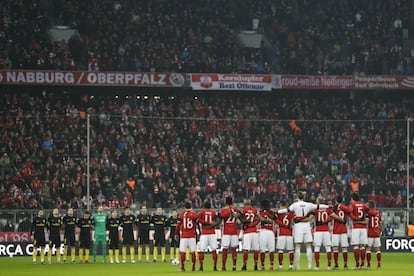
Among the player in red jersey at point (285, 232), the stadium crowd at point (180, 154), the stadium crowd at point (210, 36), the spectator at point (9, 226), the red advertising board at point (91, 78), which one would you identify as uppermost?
the stadium crowd at point (210, 36)

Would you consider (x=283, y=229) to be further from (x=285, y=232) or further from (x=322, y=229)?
(x=322, y=229)

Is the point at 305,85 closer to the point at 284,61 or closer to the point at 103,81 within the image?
the point at 284,61

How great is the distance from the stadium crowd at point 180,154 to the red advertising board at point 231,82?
1598mm

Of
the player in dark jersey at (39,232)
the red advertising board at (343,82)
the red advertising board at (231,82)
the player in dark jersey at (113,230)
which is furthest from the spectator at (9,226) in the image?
the red advertising board at (343,82)

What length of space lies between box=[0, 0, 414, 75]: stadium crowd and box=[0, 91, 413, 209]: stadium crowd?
208 centimetres

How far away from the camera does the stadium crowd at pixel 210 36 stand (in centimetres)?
5767

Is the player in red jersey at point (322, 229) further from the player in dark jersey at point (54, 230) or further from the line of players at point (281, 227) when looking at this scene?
the player in dark jersey at point (54, 230)

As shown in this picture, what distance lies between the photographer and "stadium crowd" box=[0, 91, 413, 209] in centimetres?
4978

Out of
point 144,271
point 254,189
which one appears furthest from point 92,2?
point 144,271

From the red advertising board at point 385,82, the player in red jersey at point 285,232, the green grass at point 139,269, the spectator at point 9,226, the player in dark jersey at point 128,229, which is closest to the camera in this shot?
the green grass at point 139,269

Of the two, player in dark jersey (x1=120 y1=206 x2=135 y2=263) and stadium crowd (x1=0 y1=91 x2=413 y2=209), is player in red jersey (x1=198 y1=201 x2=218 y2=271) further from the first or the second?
stadium crowd (x1=0 y1=91 x2=413 y2=209)

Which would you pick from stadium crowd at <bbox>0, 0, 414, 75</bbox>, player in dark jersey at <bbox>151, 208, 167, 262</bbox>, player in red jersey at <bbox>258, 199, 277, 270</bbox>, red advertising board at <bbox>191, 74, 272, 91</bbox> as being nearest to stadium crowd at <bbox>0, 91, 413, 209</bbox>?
red advertising board at <bbox>191, 74, 272, 91</bbox>

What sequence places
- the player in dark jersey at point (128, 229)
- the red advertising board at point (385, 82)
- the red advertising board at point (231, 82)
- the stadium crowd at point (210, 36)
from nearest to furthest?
the player in dark jersey at point (128, 229)
the stadium crowd at point (210, 36)
the red advertising board at point (231, 82)
the red advertising board at point (385, 82)

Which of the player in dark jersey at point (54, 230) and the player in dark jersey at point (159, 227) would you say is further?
the player in dark jersey at point (159, 227)
